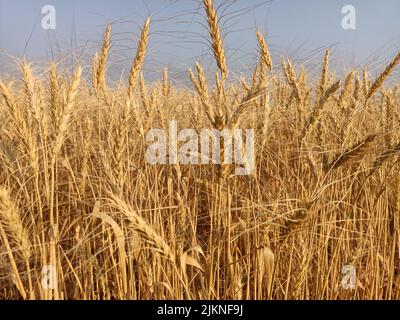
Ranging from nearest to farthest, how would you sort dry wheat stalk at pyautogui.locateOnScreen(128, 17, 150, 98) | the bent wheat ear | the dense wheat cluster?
the dense wheat cluster
dry wheat stalk at pyautogui.locateOnScreen(128, 17, 150, 98)
the bent wheat ear

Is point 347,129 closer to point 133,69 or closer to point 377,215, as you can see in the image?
point 377,215

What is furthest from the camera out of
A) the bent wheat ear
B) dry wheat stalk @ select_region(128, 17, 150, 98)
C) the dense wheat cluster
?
the bent wheat ear

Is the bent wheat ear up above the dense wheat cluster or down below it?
above

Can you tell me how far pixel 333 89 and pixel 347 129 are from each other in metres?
0.25

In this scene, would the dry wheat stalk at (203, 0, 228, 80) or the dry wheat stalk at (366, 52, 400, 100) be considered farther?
the dry wheat stalk at (366, 52, 400, 100)

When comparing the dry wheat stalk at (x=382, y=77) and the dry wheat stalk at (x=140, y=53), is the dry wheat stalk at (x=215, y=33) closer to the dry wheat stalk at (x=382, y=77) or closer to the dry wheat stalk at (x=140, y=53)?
the dry wheat stalk at (x=140, y=53)

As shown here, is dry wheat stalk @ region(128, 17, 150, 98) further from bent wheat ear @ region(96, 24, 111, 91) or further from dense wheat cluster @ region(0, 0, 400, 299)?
bent wheat ear @ region(96, 24, 111, 91)

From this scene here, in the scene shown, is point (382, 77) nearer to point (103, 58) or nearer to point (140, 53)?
point (140, 53)

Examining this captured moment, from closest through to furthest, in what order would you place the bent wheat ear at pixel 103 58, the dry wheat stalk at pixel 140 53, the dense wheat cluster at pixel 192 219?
the dense wheat cluster at pixel 192 219, the dry wheat stalk at pixel 140 53, the bent wheat ear at pixel 103 58

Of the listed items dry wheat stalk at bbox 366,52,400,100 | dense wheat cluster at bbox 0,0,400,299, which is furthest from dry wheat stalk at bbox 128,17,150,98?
dry wheat stalk at bbox 366,52,400,100

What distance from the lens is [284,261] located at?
1747 mm

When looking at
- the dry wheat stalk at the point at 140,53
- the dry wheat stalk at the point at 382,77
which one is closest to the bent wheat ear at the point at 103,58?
the dry wheat stalk at the point at 140,53
